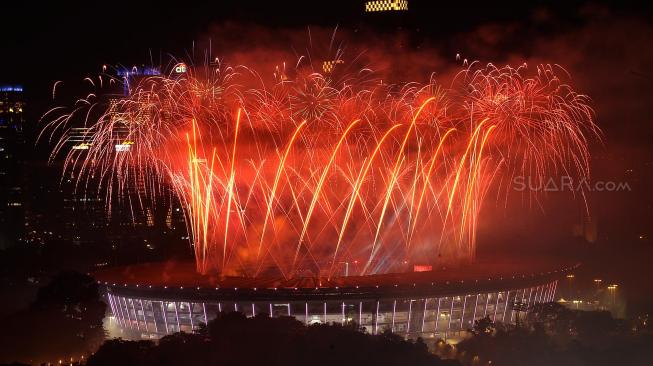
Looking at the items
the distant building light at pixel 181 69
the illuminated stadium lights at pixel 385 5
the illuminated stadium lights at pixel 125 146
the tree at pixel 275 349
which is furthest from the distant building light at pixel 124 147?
the illuminated stadium lights at pixel 385 5

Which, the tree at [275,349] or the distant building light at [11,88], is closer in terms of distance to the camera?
the tree at [275,349]

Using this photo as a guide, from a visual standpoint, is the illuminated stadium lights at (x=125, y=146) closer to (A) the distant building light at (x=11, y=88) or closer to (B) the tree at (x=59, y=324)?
(B) the tree at (x=59, y=324)

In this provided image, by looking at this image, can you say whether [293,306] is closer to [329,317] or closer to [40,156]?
[329,317]

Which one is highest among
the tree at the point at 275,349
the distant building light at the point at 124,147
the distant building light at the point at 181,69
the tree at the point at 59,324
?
the distant building light at the point at 181,69

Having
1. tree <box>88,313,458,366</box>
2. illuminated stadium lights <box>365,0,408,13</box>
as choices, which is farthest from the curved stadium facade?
illuminated stadium lights <box>365,0,408,13</box>

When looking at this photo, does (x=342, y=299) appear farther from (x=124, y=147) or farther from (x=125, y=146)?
(x=124, y=147)

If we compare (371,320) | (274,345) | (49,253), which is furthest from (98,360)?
(49,253)

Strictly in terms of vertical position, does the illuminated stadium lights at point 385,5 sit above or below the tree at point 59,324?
above

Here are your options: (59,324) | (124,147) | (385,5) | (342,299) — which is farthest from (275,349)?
(385,5)

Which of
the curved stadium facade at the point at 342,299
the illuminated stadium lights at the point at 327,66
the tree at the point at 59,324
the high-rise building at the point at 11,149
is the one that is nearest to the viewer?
the illuminated stadium lights at the point at 327,66
